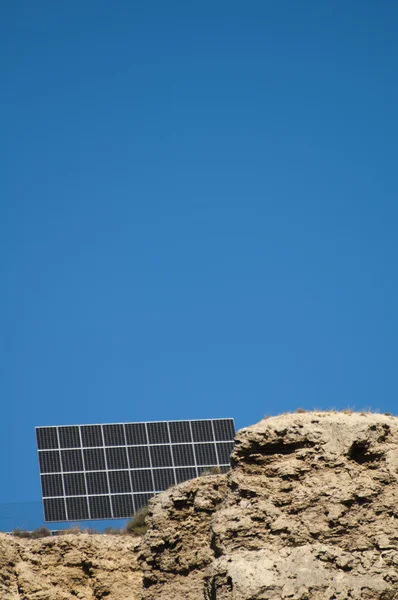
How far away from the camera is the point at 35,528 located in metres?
38.3

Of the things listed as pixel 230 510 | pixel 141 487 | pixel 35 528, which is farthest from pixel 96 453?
pixel 230 510

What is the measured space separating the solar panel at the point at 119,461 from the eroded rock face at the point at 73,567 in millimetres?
27782

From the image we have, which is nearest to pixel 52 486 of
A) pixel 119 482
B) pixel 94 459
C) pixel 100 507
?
pixel 100 507

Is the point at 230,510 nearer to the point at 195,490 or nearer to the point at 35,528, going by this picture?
the point at 195,490

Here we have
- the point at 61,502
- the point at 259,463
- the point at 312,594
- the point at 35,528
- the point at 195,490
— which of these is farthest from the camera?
the point at 61,502

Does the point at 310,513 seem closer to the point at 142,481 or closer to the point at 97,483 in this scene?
the point at 142,481

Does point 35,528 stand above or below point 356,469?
above

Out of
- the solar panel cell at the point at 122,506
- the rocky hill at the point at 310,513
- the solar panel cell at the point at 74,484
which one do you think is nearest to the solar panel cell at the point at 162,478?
the solar panel cell at the point at 122,506

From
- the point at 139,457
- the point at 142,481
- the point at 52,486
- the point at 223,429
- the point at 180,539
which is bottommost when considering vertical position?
the point at 180,539

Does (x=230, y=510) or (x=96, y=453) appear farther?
(x=96, y=453)

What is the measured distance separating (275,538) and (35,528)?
26197 mm

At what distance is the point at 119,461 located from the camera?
4759 centimetres

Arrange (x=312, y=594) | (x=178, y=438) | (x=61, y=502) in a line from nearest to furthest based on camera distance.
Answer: (x=312, y=594) < (x=61, y=502) < (x=178, y=438)

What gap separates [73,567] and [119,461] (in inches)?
1234
